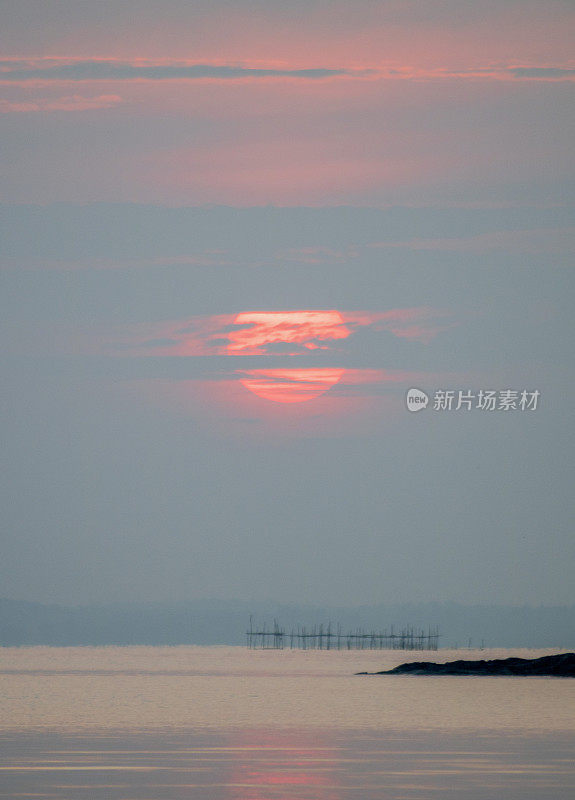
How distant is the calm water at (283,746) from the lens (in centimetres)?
3528

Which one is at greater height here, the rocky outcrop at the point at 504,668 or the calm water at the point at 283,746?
the rocky outcrop at the point at 504,668

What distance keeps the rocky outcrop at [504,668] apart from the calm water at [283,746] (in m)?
59.0

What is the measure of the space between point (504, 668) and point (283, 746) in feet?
392

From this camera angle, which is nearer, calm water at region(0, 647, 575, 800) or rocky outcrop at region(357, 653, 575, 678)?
calm water at region(0, 647, 575, 800)

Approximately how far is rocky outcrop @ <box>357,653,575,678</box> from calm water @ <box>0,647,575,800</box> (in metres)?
59.0

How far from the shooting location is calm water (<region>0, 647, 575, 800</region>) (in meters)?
35.3

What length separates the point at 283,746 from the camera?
162ft

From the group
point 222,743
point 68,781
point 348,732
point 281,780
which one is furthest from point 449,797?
point 348,732

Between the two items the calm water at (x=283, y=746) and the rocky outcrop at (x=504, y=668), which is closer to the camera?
the calm water at (x=283, y=746)

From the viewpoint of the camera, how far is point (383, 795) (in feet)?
111

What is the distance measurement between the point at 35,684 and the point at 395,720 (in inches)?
2102

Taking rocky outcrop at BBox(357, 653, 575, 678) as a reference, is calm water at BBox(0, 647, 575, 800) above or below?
Answer: below

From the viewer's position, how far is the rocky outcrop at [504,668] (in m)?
156

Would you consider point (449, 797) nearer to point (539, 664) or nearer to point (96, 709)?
point (96, 709)
